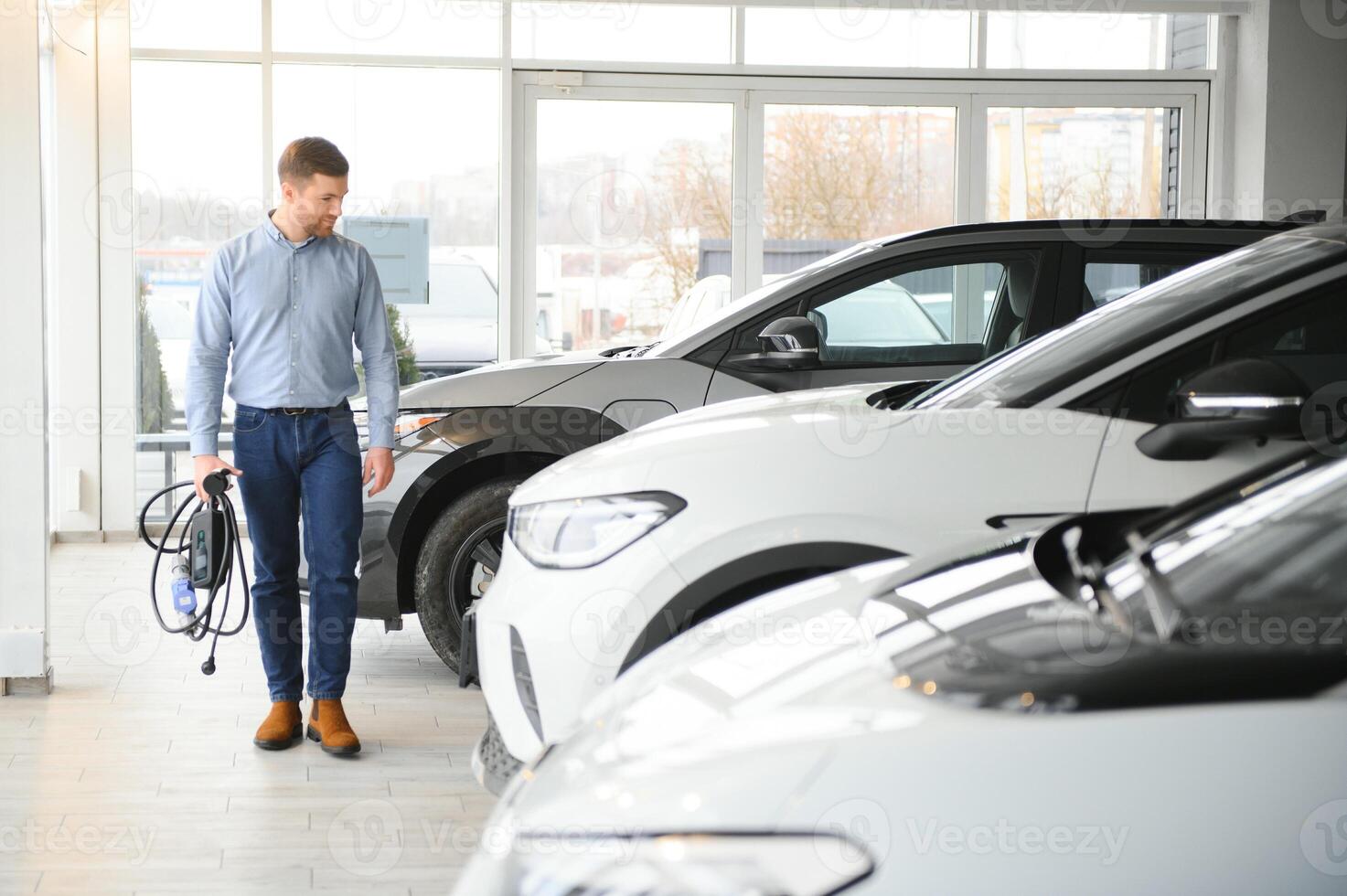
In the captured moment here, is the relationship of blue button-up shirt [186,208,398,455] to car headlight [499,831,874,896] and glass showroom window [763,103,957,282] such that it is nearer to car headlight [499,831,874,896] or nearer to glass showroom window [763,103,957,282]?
car headlight [499,831,874,896]

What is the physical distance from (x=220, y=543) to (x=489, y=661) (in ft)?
5.56

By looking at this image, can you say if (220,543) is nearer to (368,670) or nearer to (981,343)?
(368,670)

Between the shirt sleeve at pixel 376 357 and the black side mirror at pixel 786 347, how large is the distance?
1253 mm

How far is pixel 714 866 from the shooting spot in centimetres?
144

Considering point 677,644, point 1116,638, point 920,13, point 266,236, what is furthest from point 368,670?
point 920,13

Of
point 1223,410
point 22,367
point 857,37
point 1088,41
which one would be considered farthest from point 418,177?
point 1223,410

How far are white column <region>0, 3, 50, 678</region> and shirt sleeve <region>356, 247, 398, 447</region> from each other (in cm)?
145

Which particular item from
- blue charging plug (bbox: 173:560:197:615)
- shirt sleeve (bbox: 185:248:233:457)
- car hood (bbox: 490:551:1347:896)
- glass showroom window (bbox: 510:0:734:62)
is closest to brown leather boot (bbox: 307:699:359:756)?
blue charging plug (bbox: 173:560:197:615)

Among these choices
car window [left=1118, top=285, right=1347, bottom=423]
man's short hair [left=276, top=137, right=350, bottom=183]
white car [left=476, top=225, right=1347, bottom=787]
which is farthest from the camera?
man's short hair [left=276, top=137, right=350, bottom=183]

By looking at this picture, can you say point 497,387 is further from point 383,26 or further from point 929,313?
point 383,26

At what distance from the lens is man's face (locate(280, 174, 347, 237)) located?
430 cm

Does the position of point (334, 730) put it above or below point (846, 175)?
below

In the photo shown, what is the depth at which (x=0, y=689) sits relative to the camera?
516cm

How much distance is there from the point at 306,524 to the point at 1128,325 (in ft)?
8.59
